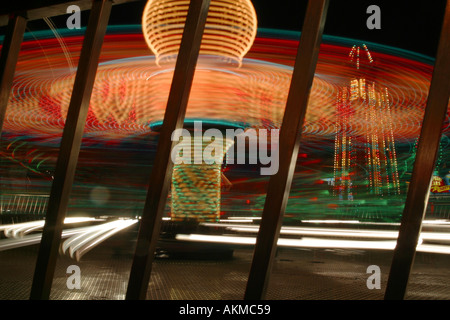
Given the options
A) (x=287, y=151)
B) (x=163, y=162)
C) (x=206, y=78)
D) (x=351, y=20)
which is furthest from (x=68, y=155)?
(x=351, y=20)

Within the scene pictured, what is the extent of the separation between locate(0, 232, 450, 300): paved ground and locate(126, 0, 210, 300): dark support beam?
2.10 meters

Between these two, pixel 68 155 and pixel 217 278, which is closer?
pixel 68 155

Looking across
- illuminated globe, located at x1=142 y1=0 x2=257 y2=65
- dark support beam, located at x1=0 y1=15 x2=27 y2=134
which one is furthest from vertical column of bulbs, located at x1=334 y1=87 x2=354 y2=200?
dark support beam, located at x1=0 y1=15 x2=27 y2=134

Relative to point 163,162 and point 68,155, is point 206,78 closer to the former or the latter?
point 68,155

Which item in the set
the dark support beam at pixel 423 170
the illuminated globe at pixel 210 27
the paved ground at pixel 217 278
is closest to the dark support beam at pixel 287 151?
the dark support beam at pixel 423 170

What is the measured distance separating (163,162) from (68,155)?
836 mm

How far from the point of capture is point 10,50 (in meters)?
3.54

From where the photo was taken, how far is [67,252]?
746cm

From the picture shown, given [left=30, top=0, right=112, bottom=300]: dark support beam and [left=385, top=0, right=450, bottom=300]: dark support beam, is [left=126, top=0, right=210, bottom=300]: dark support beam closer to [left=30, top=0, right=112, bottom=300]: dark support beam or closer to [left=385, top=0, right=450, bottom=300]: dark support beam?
[left=30, top=0, right=112, bottom=300]: dark support beam

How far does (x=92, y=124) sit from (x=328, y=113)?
572 cm

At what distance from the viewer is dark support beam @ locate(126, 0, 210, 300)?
2.63 metres

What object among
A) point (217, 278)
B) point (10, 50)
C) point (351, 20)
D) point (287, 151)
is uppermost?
point (351, 20)

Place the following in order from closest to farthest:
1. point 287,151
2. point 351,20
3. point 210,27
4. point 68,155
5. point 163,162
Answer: point 287,151 → point 163,162 → point 68,155 → point 210,27 → point 351,20

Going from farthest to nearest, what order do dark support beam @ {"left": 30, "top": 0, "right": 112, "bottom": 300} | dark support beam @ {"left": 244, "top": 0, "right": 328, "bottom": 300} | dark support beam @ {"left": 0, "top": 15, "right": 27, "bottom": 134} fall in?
dark support beam @ {"left": 0, "top": 15, "right": 27, "bottom": 134} → dark support beam @ {"left": 30, "top": 0, "right": 112, "bottom": 300} → dark support beam @ {"left": 244, "top": 0, "right": 328, "bottom": 300}
